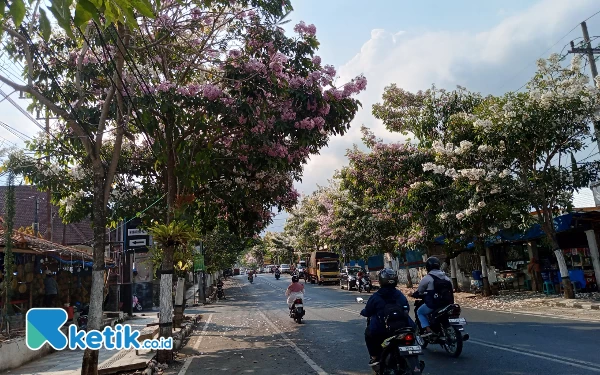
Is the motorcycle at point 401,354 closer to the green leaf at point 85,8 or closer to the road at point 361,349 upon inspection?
the road at point 361,349

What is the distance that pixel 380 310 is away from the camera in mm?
6746

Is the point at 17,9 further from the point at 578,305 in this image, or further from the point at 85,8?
the point at 578,305

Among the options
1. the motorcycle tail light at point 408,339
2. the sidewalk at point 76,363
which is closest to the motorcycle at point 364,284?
the sidewalk at point 76,363

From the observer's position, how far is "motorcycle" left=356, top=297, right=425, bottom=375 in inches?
247

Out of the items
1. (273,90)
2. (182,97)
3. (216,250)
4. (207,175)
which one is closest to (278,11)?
(273,90)

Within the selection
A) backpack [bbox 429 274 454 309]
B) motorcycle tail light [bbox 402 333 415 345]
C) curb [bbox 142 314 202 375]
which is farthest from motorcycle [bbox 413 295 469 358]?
curb [bbox 142 314 202 375]

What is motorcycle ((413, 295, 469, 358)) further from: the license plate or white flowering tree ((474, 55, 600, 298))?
white flowering tree ((474, 55, 600, 298))

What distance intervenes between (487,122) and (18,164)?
14693 millimetres

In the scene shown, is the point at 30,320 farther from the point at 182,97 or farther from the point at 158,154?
the point at 182,97

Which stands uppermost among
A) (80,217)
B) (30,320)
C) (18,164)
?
(18,164)

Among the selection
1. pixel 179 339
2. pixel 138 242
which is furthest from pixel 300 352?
pixel 138 242

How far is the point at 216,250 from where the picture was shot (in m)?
39.8

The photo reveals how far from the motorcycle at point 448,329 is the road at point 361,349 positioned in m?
0.22

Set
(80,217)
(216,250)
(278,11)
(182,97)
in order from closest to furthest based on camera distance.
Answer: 1. (182,97)
2. (278,11)
3. (80,217)
4. (216,250)
